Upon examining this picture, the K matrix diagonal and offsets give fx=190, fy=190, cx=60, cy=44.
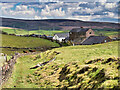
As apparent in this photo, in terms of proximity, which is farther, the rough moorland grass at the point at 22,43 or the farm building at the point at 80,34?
Result: the farm building at the point at 80,34

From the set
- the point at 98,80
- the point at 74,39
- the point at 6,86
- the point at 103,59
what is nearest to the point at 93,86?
the point at 98,80

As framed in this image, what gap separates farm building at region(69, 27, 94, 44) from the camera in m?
105

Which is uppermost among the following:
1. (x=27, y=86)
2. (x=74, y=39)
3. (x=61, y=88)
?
(x=61, y=88)

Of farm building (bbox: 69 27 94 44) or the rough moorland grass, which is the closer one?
the rough moorland grass

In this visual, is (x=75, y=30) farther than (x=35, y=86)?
Yes

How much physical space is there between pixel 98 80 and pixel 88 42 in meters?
69.9

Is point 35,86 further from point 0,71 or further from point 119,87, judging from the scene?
point 119,87

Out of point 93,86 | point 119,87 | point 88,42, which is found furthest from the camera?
point 88,42

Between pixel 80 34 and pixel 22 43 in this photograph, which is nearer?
pixel 22 43

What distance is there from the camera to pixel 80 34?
10812 centimetres

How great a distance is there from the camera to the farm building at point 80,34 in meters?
105

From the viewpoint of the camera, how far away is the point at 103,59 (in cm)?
2481

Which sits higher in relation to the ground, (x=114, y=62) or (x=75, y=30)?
(x=114, y=62)

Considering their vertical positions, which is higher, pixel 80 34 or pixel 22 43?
pixel 80 34
